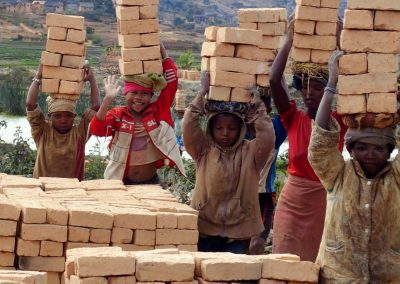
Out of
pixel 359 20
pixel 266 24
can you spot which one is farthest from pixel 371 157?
pixel 266 24

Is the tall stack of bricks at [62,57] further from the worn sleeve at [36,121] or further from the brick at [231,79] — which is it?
the brick at [231,79]

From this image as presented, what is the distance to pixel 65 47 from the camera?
8867 millimetres

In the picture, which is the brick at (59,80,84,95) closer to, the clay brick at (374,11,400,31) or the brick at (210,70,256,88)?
the brick at (210,70,256,88)

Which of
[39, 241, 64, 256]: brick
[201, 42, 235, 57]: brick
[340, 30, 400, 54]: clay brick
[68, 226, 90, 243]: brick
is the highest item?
[340, 30, 400, 54]: clay brick

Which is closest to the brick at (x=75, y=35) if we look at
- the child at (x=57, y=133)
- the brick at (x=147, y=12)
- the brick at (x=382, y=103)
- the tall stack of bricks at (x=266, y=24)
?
the child at (x=57, y=133)

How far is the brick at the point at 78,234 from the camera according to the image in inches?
270

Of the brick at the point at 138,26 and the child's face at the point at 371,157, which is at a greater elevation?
the brick at the point at 138,26

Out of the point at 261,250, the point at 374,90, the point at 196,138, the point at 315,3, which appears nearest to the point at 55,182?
the point at 196,138

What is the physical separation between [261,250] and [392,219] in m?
2.47

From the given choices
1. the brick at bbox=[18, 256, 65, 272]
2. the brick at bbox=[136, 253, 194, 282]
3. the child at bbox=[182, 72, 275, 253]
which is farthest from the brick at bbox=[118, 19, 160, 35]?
the brick at bbox=[136, 253, 194, 282]

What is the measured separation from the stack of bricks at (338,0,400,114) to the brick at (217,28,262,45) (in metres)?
1.42

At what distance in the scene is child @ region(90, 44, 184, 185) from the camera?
8.62m

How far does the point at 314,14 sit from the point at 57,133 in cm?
261

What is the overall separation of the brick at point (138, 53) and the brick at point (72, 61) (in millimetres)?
432
